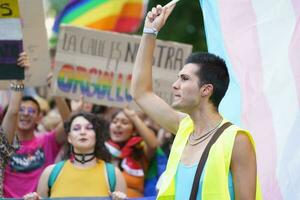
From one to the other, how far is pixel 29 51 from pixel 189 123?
296 cm

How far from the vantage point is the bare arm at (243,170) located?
11.4ft

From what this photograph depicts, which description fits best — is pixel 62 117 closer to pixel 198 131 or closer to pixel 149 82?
pixel 149 82

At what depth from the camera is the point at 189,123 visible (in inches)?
154

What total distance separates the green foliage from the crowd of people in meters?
10.0

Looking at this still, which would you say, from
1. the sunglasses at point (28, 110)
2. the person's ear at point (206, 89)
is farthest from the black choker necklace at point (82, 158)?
the person's ear at point (206, 89)

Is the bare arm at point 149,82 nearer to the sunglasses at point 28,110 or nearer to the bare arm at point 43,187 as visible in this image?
the bare arm at point 43,187

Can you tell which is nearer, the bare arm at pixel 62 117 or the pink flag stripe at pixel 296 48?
the pink flag stripe at pixel 296 48

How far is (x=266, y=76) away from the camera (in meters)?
4.23

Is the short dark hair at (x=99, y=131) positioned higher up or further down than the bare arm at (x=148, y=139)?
higher up

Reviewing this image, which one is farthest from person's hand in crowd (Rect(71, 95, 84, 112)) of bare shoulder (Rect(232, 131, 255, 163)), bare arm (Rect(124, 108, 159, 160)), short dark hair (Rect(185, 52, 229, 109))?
bare shoulder (Rect(232, 131, 255, 163))

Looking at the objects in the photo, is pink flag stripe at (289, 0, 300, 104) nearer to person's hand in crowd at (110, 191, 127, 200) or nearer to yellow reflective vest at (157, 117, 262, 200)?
yellow reflective vest at (157, 117, 262, 200)

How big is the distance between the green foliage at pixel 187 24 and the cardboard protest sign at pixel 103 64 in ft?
36.0

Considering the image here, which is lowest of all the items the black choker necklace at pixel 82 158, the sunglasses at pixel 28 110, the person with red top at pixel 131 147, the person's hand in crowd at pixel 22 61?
the person with red top at pixel 131 147

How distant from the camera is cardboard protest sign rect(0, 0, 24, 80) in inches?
222
